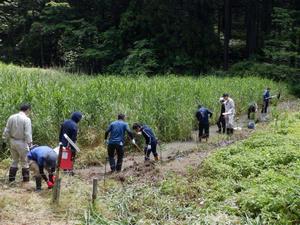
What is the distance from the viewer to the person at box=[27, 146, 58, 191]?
8.80m

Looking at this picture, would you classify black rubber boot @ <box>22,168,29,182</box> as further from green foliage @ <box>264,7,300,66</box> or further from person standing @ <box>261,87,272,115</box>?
green foliage @ <box>264,7,300,66</box>

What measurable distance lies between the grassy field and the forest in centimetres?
1504

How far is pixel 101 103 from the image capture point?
14.1 m

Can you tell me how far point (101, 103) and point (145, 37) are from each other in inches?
913

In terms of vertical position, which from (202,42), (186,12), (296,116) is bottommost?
(296,116)

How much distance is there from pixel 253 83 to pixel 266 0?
712 inches

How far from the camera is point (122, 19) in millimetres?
36562

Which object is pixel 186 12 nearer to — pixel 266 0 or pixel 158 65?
pixel 158 65

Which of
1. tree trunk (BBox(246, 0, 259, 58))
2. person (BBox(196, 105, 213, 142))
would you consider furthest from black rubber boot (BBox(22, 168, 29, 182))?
tree trunk (BBox(246, 0, 259, 58))

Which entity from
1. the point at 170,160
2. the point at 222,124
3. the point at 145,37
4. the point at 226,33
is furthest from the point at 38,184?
the point at 226,33

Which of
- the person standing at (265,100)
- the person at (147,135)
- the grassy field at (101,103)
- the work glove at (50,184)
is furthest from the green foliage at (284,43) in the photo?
the work glove at (50,184)

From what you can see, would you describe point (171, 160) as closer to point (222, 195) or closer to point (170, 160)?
point (170, 160)

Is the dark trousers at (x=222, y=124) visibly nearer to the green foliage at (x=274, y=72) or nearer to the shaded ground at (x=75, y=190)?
the shaded ground at (x=75, y=190)

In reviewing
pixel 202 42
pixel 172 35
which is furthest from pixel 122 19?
pixel 202 42
